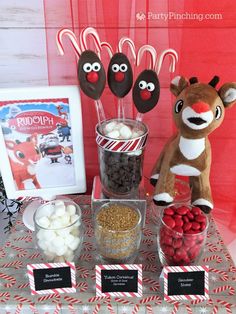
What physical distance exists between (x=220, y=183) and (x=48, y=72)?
0.68m

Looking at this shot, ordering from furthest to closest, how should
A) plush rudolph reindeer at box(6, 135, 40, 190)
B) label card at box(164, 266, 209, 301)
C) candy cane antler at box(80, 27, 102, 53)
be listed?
plush rudolph reindeer at box(6, 135, 40, 190), candy cane antler at box(80, 27, 102, 53), label card at box(164, 266, 209, 301)

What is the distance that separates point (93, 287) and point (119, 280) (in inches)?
3.0

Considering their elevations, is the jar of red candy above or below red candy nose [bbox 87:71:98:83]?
below

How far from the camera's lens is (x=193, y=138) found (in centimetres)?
92

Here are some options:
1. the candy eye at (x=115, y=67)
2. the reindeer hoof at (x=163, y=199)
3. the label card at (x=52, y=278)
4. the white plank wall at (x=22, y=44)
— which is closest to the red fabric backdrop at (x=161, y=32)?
the white plank wall at (x=22, y=44)

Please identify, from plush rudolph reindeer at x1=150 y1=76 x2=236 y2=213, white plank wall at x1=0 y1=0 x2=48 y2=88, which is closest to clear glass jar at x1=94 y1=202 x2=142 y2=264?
plush rudolph reindeer at x1=150 y1=76 x2=236 y2=213

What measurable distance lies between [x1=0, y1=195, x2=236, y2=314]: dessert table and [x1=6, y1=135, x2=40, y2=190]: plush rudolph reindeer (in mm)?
167

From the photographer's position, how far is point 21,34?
1036mm

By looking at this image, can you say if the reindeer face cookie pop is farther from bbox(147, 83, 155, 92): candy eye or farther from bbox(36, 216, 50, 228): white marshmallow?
bbox(36, 216, 50, 228): white marshmallow

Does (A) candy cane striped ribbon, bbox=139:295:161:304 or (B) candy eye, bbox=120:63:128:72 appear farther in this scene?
(B) candy eye, bbox=120:63:128:72

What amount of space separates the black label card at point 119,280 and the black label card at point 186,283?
81mm

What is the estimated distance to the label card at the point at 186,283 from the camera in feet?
2.60

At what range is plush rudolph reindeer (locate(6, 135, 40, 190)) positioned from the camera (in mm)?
1005

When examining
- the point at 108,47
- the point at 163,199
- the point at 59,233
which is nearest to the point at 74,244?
the point at 59,233
